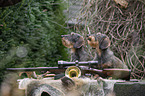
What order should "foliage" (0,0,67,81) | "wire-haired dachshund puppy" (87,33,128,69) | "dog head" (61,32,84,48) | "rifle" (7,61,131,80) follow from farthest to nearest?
"foliage" (0,0,67,81) < "dog head" (61,32,84,48) < "wire-haired dachshund puppy" (87,33,128,69) < "rifle" (7,61,131,80)

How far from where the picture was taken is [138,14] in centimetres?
439

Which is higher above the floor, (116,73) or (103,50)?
(103,50)

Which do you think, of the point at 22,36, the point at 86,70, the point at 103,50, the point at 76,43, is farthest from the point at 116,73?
the point at 22,36

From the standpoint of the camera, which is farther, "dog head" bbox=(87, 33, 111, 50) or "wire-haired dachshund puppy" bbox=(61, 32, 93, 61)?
"wire-haired dachshund puppy" bbox=(61, 32, 93, 61)

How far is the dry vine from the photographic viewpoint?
14.2ft

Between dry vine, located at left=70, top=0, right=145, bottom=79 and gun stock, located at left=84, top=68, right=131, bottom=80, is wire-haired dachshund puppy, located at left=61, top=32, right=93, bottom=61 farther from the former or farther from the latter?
dry vine, located at left=70, top=0, right=145, bottom=79

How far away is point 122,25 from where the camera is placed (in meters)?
4.65

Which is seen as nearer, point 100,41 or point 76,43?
point 100,41

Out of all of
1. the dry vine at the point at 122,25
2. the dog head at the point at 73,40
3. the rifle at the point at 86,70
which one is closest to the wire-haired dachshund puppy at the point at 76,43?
the dog head at the point at 73,40

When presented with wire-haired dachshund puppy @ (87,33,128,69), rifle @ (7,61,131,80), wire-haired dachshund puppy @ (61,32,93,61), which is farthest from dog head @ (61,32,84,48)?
rifle @ (7,61,131,80)

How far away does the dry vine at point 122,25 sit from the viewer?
4.34 m

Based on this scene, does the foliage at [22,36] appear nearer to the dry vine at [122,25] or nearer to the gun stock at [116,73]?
the dry vine at [122,25]

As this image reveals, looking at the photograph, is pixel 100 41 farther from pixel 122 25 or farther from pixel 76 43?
pixel 122 25

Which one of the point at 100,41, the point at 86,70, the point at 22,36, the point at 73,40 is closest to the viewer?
the point at 86,70
